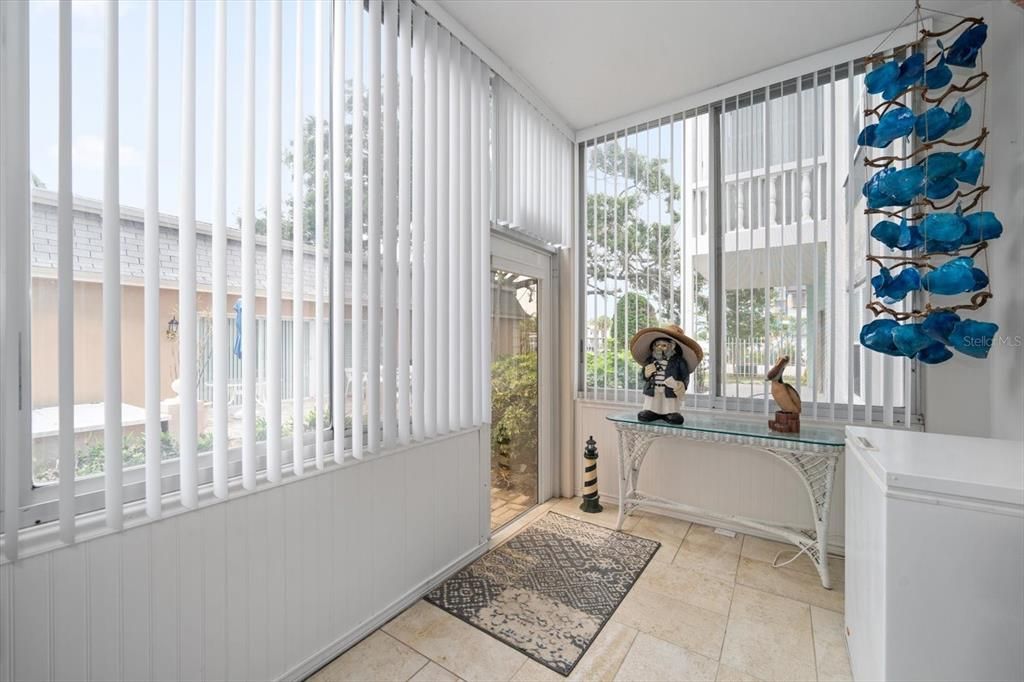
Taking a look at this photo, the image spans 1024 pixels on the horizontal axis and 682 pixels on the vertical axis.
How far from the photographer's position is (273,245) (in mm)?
1485

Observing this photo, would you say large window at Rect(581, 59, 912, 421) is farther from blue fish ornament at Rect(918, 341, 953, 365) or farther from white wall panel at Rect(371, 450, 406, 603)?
white wall panel at Rect(371, 450, 406, 603)

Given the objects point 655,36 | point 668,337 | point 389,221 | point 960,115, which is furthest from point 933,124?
point 389,221

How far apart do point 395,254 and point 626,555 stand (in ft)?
6.92

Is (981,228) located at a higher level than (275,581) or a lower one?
higher

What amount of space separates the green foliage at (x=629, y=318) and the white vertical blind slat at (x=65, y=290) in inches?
111

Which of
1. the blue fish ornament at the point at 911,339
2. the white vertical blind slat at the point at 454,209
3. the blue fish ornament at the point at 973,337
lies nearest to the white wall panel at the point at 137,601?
the white vertical blind slat at the point at 454,209

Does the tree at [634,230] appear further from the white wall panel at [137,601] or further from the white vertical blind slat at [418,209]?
the white wall panel at [137,601]

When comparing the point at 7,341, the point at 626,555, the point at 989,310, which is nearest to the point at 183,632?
the point at 7,341

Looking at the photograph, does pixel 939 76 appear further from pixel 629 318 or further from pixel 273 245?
pixel 273 245

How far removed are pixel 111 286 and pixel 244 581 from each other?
1.00 meters

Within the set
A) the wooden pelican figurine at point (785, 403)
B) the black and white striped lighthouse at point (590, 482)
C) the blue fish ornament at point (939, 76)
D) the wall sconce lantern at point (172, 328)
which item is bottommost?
→ the black and white striped lighthouse at point (590, 482)

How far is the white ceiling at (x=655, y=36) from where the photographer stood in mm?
2133

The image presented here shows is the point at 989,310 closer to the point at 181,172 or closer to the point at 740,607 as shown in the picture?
the point at 740,607

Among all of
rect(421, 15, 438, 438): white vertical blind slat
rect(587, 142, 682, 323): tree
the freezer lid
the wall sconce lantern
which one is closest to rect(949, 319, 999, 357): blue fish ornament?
the freezer lid
